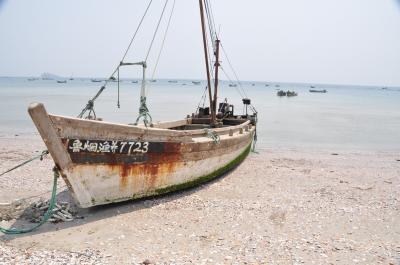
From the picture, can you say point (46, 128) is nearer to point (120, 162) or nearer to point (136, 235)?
point (120, 162)

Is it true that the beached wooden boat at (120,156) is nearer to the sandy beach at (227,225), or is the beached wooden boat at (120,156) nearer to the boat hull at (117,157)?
the boat hull at (117,157)

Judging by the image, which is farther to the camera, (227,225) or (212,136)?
(212,136)

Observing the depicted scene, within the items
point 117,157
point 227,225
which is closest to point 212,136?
point 227,225

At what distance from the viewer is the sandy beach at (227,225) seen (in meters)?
7.02

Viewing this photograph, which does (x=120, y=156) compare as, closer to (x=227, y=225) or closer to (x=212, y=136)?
(x=227, y=225)

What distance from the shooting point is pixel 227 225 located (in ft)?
28.5

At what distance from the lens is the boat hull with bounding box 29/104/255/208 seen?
782 centimetres

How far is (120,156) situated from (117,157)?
0.08m

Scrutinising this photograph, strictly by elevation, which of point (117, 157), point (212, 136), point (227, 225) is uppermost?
point (212, 136)

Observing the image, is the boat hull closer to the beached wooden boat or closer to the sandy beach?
the beached wooden boat

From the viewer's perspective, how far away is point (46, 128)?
7.52 metres

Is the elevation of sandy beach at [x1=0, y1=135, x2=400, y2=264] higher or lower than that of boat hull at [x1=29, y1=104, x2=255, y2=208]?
lower

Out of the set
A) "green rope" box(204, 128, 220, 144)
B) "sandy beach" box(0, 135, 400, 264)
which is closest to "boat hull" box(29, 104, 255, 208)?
"green rope" box(204, 128, 220, 144)

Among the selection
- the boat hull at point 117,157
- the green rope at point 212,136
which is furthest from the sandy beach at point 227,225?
the green rope at point 212,136
